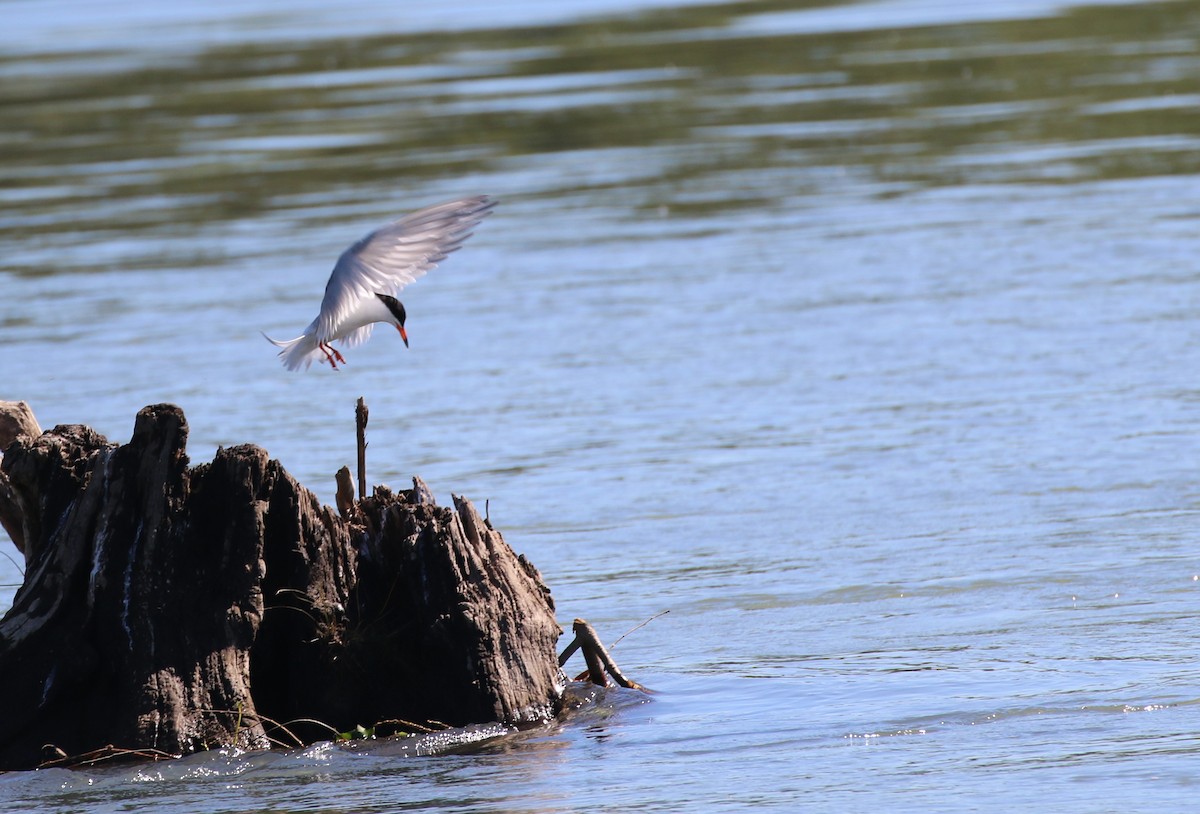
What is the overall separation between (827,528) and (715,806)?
4.03 metres

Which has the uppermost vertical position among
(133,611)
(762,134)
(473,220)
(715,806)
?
(762,134)

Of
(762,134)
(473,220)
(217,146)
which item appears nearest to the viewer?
(473,220)

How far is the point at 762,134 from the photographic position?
26.5 meters

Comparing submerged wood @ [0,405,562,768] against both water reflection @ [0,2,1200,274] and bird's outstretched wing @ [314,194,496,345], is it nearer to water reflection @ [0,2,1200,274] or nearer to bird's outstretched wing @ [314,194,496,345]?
bird's outstretched wing @ [314,194,496,345]

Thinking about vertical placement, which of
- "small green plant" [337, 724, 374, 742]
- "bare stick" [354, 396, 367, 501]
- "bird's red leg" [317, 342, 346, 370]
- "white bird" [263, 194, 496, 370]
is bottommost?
"small green plant" [337, 724, 374, 742]

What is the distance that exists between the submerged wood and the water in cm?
24

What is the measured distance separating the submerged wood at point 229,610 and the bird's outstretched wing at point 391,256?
3.38 ft

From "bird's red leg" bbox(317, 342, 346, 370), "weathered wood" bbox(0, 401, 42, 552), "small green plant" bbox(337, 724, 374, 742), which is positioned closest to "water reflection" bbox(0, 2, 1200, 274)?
"bird's red leg" bbox(317, 342, 346, 370)

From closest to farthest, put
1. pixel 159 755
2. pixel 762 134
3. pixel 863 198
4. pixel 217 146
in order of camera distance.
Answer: pixel 159 755
pixel 863 198
pixel 762 134
pixel 217 146

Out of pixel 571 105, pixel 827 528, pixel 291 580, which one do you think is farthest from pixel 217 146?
pixel 291 580

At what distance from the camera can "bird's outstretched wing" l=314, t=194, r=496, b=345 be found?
845 cm

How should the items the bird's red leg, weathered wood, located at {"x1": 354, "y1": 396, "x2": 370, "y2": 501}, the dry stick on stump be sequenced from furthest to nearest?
the bird's red leg
the dry stick on stump
weathered wood, located at {"x1": 354, "y1": 396, "x2": 370, "y2": 501}

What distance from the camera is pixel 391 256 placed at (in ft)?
28.0

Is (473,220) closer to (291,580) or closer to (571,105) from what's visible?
(291,580)
